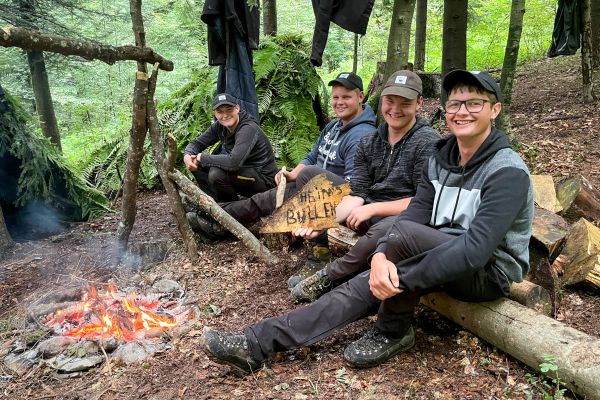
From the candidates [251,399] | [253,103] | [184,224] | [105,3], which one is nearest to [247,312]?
[251,399]

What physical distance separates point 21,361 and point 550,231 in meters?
4.02

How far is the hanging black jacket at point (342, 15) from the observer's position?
16.3 ft

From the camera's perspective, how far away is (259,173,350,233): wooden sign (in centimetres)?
422

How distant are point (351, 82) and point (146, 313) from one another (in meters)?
2.79

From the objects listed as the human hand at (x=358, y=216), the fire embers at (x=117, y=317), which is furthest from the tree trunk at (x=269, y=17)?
the fire embers at (x=117, y=317)

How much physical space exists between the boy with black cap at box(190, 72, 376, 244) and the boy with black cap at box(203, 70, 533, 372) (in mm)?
1413

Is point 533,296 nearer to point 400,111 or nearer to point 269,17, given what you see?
point 400,111

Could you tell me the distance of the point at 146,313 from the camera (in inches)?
153

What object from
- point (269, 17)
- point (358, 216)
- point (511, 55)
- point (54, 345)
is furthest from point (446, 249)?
point (269, 17)

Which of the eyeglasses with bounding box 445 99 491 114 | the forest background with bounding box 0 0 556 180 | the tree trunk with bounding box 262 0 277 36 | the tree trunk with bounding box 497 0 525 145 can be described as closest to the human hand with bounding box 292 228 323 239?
the eyeglasses with bounding box 445 99 491 114

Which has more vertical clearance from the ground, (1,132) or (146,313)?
(1,132)

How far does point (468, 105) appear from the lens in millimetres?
2617

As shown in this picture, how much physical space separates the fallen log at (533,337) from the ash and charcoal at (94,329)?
7.05 ft

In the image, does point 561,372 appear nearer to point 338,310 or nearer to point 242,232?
point 338,310
